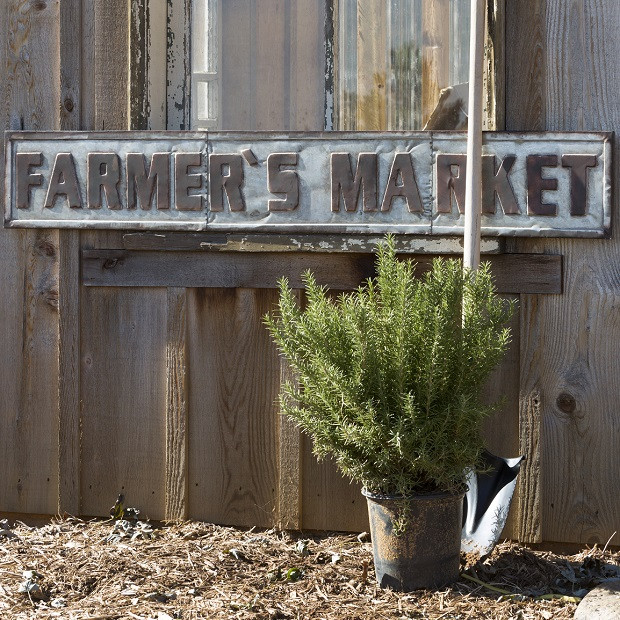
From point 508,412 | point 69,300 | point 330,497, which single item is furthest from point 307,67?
point 330,497

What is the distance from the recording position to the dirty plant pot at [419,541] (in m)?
2.92

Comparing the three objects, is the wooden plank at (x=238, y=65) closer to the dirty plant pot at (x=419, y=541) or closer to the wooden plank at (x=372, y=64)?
the wooden plank at (x=372, y=64)

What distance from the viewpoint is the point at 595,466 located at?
11.2ft


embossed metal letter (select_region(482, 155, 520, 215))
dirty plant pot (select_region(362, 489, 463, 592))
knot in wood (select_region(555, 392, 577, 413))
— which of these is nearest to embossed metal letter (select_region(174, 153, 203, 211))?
embossed metal letter (select_region(482, 155, 520, 215))

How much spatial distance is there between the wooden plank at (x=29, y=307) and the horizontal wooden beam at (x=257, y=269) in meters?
0.27

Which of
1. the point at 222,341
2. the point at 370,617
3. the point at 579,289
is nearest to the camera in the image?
the point at 370,617

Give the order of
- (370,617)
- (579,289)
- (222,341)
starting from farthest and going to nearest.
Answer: (222,341), (579,289), (370,617)

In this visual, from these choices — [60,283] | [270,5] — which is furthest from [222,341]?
[270,5]

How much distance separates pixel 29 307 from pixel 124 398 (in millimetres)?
578

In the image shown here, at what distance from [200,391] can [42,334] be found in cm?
75

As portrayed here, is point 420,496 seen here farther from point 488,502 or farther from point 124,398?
point 124,398

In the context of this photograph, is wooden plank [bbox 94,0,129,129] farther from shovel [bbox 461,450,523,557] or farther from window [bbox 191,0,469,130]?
shovel [bbox 461,450,523,557]

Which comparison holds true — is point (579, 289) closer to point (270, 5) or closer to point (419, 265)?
point (419, 265)

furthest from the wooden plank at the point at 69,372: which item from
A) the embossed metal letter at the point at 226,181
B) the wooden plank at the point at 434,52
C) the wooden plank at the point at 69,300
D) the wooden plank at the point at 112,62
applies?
the wooden plank at the point at 434,52
